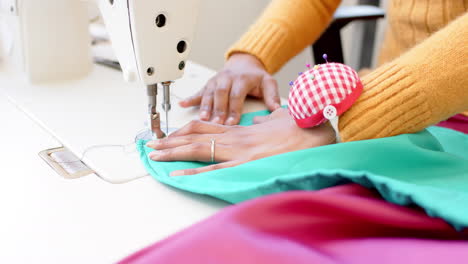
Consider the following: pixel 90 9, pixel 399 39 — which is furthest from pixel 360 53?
pixel 90 9

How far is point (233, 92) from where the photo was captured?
33.5 inches

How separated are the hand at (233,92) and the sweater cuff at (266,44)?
0.04 meters

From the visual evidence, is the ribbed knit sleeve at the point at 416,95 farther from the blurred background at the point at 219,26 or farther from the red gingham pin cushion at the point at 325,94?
the blurred background at the point at 219,26

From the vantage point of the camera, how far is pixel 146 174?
1.99 feet

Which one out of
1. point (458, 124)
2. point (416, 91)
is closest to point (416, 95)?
point (416, 91)

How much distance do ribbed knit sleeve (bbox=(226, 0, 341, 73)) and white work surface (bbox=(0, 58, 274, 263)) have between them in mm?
249

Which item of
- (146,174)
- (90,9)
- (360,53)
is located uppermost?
(90,9)

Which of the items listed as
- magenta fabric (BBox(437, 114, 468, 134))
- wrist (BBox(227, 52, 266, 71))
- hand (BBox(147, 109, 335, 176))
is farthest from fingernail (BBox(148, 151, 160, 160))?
magenta fabric (BBox(437, 114, 468, 134))

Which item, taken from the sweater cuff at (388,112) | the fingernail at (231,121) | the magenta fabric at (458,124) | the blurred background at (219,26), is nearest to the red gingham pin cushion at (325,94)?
the sweater cuff at (388,112)

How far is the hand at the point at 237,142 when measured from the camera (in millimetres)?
628

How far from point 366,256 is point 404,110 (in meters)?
0.28

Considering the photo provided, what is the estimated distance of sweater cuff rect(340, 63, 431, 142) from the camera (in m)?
0.61

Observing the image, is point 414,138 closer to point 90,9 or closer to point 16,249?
point 16,249

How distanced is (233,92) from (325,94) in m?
0.28
